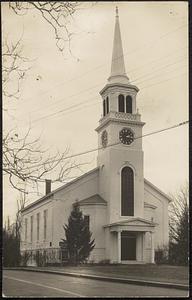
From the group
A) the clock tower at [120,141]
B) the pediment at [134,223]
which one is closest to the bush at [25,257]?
the clock tower at [120,141]

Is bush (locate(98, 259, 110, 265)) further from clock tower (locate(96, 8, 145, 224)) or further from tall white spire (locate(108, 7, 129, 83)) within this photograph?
tall white spire (locate(108, 7, 129, 83))

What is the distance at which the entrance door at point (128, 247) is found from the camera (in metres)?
23.0

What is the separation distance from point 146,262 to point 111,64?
11.0m

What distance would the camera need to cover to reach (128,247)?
2302 cm

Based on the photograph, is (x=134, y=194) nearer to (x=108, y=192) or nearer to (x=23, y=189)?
(x=108, y=192)

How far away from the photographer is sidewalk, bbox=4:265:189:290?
16.0 m

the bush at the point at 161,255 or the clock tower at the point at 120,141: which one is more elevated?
the clock tower at the point at 120,141

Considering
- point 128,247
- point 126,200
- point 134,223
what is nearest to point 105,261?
point 128,247

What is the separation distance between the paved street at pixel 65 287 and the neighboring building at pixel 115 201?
1075 mm

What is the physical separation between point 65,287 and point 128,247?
357 inches

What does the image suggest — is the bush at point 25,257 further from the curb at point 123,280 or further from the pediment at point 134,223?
the pediment at point 134,223

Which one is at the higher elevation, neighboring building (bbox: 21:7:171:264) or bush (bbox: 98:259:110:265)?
neighboring building (bbox: 21:7:171:264)

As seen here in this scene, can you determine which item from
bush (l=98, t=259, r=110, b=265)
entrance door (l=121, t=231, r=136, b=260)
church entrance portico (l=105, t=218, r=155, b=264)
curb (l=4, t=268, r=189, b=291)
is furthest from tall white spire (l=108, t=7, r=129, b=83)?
Answer: entrance door (l=121, t=231, r=136, b=260)

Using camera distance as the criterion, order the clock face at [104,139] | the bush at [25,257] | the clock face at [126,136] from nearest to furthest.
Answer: the clock face at [104,139] < the bush at [25,257] < the clock face at [126,136]
